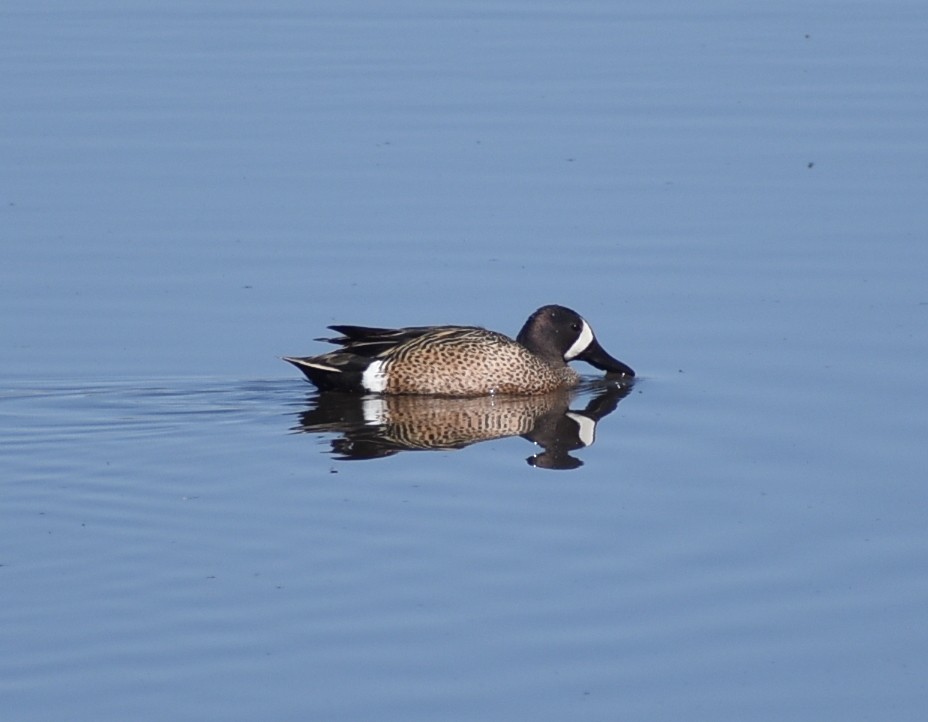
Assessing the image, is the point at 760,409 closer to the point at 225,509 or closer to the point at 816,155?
the point at 225,509

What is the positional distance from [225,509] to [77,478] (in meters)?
0.86

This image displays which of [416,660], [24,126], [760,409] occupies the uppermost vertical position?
[24,126]

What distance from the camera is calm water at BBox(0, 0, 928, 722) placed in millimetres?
6949

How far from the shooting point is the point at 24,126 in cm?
1565

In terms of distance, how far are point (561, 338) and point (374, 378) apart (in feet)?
3.71

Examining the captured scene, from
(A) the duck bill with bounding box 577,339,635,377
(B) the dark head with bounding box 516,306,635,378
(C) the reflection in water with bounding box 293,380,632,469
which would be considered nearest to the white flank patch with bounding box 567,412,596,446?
(C) the reflection in water with bounding box 293,380,632,469

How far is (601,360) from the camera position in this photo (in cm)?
1134

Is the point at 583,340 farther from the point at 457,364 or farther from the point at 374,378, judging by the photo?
the point at 374,378

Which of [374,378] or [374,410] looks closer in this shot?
[374,410]

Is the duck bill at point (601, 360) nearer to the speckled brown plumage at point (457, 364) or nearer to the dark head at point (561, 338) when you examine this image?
the dark head at point (561, 338)

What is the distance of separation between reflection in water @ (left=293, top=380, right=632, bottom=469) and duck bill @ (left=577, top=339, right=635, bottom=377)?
0.08 m

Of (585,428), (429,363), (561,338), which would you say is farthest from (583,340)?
(585,428)

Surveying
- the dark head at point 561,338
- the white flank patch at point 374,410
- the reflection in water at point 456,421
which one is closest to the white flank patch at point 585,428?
the reflection in water at point 456,421

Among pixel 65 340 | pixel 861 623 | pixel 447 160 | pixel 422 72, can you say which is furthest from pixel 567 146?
pixel 861 623
